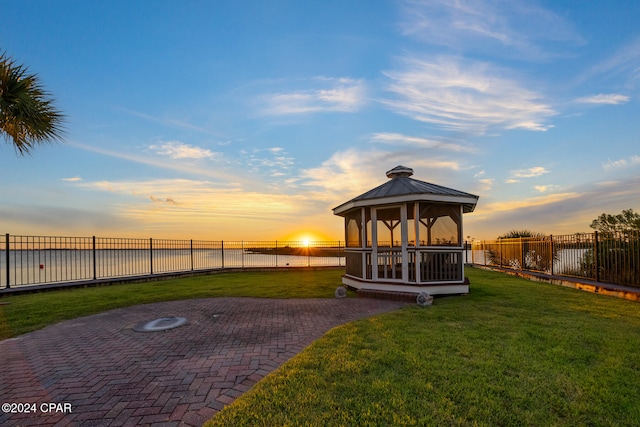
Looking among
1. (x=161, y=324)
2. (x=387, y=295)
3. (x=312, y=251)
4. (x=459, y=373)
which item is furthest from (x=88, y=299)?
(x=312, y=251)

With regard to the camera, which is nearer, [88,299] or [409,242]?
[88,299]

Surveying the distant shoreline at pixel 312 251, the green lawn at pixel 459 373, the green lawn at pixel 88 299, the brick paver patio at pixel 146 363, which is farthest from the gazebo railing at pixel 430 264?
the distant shoreline at pixel 312 251

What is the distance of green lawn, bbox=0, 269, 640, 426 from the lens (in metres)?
2.53

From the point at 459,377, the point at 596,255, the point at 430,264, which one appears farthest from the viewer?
the point at 596,255

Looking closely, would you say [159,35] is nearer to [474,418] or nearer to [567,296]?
[474,418]

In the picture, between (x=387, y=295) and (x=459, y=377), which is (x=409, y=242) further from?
(x=459, y=377)

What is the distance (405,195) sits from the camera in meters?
8.50

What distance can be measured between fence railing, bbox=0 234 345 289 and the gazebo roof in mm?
9803

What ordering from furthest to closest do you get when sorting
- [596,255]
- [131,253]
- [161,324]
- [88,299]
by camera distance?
[131,253] → [596,255] → [88,299] → [161,324]

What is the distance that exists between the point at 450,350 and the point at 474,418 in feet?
5.47

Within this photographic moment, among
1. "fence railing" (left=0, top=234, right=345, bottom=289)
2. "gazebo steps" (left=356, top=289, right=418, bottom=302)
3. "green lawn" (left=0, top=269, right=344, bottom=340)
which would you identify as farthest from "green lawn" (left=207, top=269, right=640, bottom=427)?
"fence railing" (left=0, top=234, right=345, bottom=289)

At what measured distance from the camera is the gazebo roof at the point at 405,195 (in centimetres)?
846

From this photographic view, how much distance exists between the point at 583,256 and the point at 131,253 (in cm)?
2009

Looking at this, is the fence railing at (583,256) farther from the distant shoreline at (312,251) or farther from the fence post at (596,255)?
the distant shoreline at (312,251)
